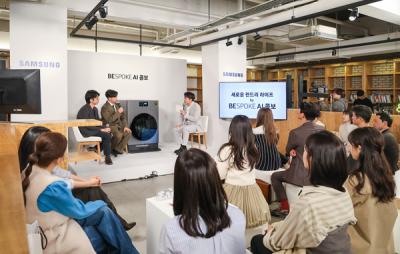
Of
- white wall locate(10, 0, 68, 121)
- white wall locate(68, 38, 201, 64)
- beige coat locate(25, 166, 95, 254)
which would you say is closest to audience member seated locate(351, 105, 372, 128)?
beige coat locate(25, 166, 95, 254)

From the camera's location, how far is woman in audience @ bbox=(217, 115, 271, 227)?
2754 mm

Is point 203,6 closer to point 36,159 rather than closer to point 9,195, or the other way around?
point 36,159

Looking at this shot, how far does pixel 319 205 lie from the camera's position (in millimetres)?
1650

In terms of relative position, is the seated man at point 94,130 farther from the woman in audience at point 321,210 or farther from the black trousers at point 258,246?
the woman in audience at point 321,210

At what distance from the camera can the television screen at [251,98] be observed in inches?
266

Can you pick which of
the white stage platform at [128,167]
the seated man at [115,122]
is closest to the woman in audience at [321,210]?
the white stage platform at [128,167]

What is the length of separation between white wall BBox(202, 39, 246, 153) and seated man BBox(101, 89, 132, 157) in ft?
6.80

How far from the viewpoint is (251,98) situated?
23.1 ft

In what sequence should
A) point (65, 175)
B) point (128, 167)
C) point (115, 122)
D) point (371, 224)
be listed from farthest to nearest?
point (115, 122), point (128, 167), point (65, 175), point (371, 224)

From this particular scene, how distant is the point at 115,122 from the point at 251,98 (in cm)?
282

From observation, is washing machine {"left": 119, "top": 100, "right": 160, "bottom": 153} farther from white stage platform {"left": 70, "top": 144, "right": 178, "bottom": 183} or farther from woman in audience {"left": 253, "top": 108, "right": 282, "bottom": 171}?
woman in audience {"left": 253, "top": 108, "right": 282, "bottom": 171}

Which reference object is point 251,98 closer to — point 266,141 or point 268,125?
point 268,125

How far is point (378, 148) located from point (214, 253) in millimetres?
1510

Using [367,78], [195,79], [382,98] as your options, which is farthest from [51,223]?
[367,78]
